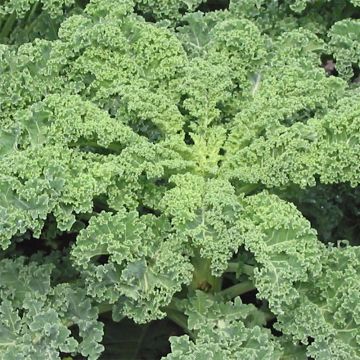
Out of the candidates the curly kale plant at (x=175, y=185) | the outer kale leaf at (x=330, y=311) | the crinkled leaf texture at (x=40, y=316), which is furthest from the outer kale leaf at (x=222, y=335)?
the crinkled leaf texture at (x=40, y=316)

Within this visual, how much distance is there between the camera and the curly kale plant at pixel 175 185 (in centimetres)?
309

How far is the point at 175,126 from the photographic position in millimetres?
3406

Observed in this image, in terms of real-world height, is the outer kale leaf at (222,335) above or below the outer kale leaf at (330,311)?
below

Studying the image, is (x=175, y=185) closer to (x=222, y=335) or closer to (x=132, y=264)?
(x=132, y=264)

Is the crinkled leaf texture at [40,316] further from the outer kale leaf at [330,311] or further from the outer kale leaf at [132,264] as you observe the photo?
the outer kale leaf at [330,311]

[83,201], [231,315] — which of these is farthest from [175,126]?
[231,315]

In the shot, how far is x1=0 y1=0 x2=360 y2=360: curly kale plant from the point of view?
3.09 metres

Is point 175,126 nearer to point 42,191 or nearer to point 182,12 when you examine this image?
point 42,191

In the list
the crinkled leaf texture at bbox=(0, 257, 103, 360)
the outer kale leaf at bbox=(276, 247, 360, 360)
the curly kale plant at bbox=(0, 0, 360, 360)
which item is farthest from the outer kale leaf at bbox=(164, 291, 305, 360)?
the crinkled leaf texture at bbox=(0, 257, 103, 360)

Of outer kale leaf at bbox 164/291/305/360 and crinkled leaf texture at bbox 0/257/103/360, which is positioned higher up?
outer kale leaf at bbox 164/291/305/360

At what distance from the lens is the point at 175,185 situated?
3.38 m

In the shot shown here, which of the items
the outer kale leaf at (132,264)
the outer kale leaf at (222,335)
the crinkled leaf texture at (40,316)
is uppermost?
the outer kale leaf at (132,264)

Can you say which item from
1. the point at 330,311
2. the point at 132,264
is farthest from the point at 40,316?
the point at 330,311

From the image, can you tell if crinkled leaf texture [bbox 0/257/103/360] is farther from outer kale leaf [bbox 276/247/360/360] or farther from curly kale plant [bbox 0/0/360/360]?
outer kale leaf [bbox 276/247/360/360]
